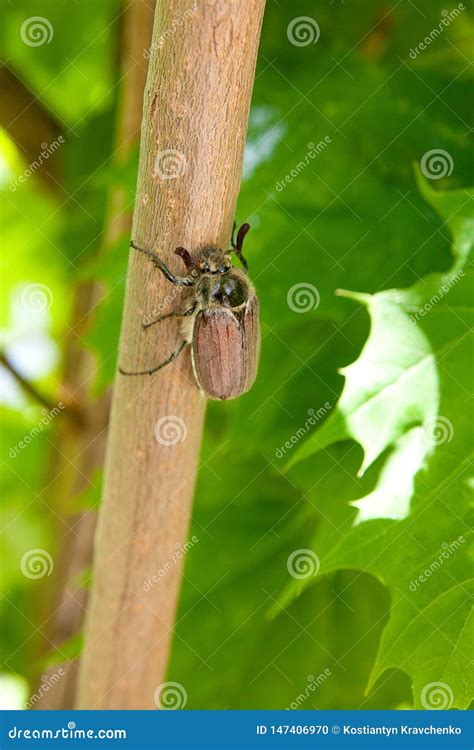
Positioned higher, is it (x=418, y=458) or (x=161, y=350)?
(x=418, y=458)

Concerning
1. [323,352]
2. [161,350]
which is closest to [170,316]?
[161,350]

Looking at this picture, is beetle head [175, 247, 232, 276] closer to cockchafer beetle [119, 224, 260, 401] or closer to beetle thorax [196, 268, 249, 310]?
cockchafer beetle [119, 224, 260, 401]

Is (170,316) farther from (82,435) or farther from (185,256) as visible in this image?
(82,435)

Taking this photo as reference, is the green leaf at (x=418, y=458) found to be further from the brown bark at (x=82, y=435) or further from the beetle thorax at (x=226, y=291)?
the brown bark at (x=82, y=435)

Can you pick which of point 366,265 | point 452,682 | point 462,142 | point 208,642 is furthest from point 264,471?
point 462,142

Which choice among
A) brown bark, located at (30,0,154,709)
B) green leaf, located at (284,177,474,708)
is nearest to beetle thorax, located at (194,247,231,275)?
green leaf, located at (284,177,474,708)

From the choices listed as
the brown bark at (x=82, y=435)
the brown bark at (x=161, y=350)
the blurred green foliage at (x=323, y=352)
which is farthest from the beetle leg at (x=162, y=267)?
the brown bark at (x=82, y=435)

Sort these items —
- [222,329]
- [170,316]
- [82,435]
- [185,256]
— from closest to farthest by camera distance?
[185,256]
[170,316]
[222,329]
[82,435]
